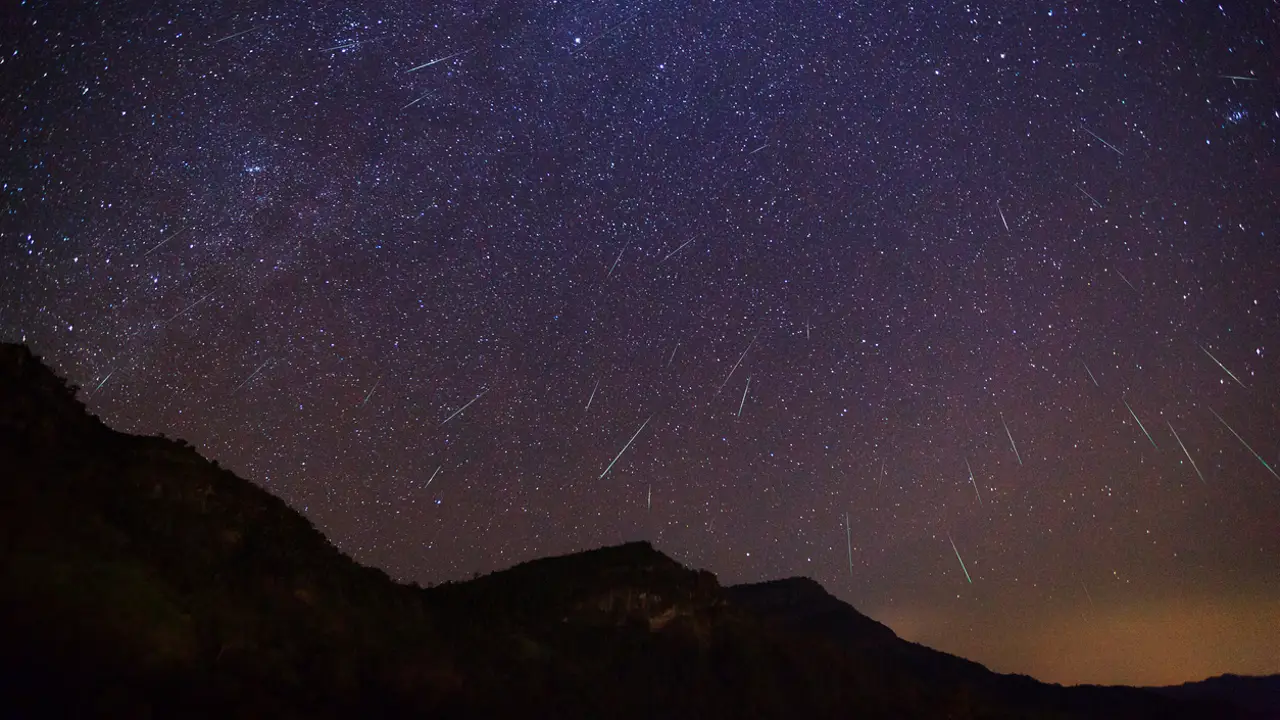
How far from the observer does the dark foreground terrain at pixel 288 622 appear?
42.4ft

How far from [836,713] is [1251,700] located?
12166cm

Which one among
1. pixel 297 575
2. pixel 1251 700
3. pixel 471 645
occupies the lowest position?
pixel 1251 700

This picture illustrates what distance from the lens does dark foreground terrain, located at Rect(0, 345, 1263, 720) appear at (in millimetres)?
12914

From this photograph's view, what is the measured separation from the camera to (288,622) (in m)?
18.8

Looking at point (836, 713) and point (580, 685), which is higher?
point (580, 685)

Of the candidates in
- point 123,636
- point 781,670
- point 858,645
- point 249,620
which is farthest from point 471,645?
point 858,645

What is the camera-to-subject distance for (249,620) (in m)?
17.4

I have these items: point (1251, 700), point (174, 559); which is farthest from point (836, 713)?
point (1251, 700)

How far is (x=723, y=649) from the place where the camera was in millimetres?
Answer: 34062

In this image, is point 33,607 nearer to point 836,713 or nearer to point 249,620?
point 249,620

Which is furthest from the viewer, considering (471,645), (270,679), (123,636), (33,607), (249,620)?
(471,645)

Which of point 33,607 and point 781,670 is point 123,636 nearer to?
point 33,607

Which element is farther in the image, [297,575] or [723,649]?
[723,649]

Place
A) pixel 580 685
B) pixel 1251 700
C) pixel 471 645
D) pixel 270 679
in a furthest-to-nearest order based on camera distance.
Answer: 1. pixel 1251 700
2. pixel 580 685
3. pixel 471 645
4. pixel 270 679
